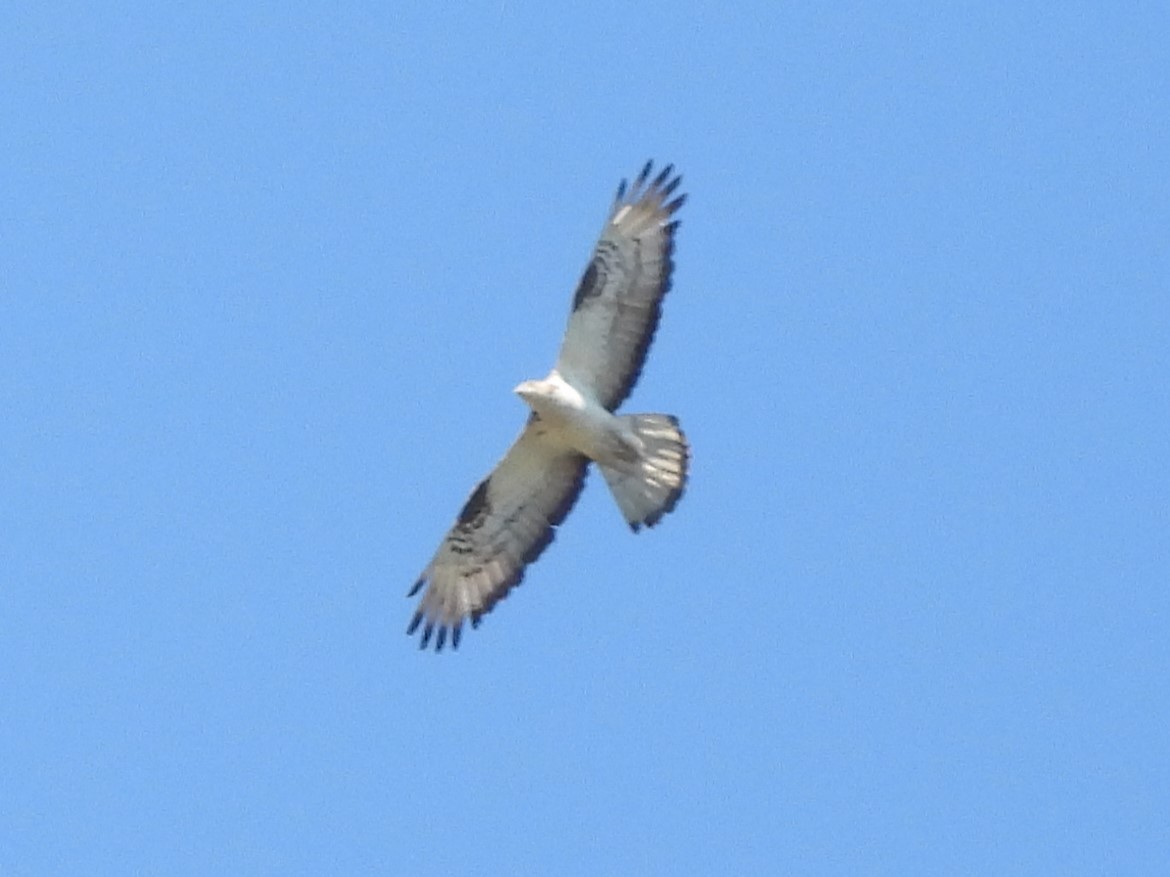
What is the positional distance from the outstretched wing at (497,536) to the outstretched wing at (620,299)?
2.25 ft

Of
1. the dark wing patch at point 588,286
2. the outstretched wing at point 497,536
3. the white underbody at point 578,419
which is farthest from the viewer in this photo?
the outstretched wing at point 497,536

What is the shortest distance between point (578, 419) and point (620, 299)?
3.12ft

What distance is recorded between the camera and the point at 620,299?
22.9m

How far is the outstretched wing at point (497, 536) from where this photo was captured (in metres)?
23.4

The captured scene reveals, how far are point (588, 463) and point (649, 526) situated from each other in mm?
764

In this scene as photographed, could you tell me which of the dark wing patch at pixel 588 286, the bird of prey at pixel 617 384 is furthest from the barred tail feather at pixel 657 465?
the dark wing patch at pixel 588 286

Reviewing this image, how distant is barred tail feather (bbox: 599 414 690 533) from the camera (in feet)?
75.0

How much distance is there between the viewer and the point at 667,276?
2297cm

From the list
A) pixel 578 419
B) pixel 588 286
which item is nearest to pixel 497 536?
pixel 578 419

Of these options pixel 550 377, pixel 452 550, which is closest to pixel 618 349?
pixel 550 377

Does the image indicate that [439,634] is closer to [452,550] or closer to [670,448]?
[452,550]

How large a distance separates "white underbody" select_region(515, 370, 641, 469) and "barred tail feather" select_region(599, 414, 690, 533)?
0.25ft

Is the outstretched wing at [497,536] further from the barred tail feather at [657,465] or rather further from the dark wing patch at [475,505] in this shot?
the barred tail feather at [657,465]

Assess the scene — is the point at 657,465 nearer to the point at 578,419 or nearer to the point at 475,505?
the point at 578,419
